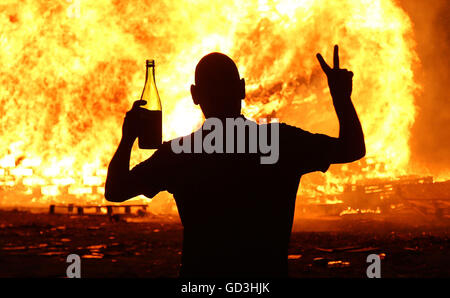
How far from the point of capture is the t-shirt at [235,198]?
175 centimetres

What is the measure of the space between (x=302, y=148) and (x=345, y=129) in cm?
15

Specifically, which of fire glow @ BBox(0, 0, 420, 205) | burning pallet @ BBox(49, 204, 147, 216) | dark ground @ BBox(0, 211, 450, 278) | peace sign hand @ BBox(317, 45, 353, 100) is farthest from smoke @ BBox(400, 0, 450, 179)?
peace sign hand @ BBox(317, 45, 353, 100)

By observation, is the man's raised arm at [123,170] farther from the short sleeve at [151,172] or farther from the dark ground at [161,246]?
the dark ground at [161,246]

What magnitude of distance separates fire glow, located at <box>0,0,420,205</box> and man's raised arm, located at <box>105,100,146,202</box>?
12.6 metres

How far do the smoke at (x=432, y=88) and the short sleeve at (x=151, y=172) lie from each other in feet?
65.6

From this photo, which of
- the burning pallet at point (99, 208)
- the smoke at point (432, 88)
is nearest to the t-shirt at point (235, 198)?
the burning pallet at point (99, 208)

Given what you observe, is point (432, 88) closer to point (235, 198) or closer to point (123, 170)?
point (235, 198)

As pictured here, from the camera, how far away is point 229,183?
1.79m

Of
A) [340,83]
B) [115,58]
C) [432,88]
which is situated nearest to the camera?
[340,83]

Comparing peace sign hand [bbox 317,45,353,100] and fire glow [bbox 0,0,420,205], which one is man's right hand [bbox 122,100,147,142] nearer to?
peace sign hand [bbox 317,45,353,100]
